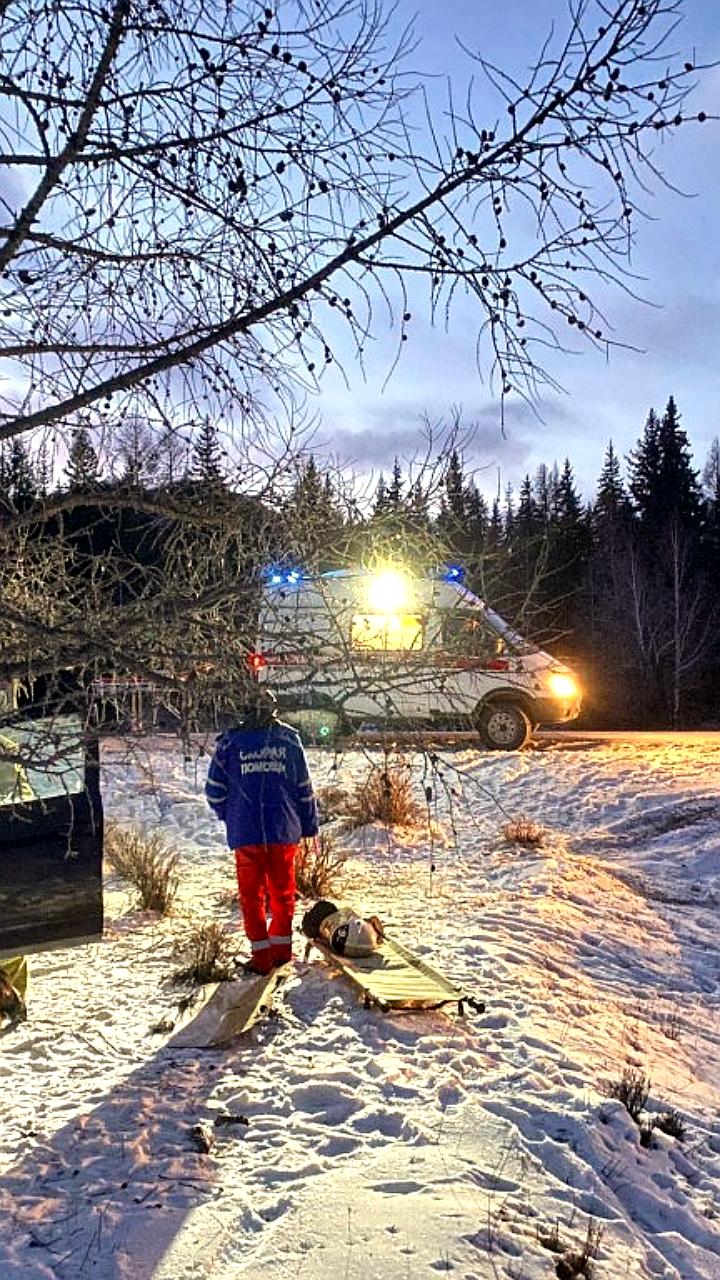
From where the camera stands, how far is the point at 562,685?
1449 cm

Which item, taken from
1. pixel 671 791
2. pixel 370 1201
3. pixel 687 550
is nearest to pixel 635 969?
pixel 370 1201

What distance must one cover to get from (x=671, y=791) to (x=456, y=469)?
386 inches

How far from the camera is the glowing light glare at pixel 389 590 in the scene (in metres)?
2.88

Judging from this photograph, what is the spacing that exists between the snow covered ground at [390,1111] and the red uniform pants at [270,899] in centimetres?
24

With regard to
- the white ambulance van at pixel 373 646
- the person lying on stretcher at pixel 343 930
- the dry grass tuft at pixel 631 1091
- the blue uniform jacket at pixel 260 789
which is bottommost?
the dry grass tuft at pixel 631 1091

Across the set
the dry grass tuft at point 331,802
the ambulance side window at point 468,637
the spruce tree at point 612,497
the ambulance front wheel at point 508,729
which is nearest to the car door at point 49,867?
the ambulance side window at point 468,637

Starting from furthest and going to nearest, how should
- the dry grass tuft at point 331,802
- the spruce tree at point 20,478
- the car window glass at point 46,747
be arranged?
the dry grass tuft at point 331,802, the spruce tree at point 20,478, the car window glass at point 46,747

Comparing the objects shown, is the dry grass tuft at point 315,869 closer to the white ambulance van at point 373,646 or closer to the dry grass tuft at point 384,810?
the dry grass tuft at point 384,810

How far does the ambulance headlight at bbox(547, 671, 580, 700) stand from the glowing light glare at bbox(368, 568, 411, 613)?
1170 centimetres

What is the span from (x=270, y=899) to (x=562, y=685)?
8.97m

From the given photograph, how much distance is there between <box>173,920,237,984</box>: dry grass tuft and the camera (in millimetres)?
6012

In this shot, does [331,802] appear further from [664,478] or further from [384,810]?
[664,478]

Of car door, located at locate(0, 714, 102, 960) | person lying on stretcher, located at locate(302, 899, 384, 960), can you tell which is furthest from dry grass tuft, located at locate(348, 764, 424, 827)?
car door, located at locate(0, 714, 102, 960)

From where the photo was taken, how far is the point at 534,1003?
19.2ft
